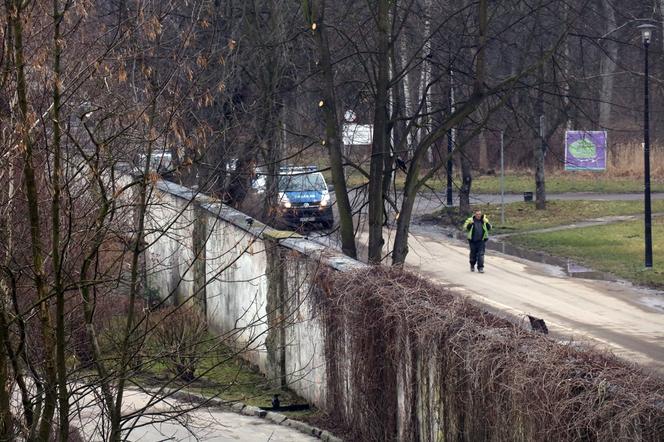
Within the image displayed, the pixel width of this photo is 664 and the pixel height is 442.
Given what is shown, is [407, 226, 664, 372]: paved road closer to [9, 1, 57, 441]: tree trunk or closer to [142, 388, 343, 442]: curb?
[142, 388, 343, 442]: curb

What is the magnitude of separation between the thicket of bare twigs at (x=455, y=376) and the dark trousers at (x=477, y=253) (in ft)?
42.3

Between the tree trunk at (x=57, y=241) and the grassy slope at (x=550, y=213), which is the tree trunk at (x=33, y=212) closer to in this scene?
the tree trunk at (x=57, y=241)

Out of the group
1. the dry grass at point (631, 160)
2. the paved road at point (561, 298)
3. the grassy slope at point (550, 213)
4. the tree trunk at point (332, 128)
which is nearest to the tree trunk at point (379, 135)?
the tree trunk at point (332, 128)

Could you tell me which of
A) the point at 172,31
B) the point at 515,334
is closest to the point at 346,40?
the point at 172,31

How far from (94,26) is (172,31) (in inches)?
151

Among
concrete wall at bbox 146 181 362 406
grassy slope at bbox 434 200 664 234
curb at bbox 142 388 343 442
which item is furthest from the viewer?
grassy slope at bbox 434 200 664 234

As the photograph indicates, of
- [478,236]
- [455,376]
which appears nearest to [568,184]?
[478,236]

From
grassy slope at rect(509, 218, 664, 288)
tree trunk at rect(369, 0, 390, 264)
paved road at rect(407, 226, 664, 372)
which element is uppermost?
tree trunk at rect(369, 0, 390, 264)

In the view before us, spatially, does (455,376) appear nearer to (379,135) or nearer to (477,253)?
(379,135)

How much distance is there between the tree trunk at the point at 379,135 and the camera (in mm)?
14172

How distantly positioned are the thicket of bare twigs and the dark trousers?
12.9m

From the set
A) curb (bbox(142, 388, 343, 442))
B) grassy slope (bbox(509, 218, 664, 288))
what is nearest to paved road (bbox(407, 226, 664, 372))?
grassy slope (bbox(509, 218, 664, 288))

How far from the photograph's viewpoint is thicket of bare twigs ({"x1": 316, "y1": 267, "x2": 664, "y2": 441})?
655cm

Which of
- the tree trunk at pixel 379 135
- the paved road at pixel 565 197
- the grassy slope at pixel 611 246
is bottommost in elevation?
the grassy slope at pixel 611 246
